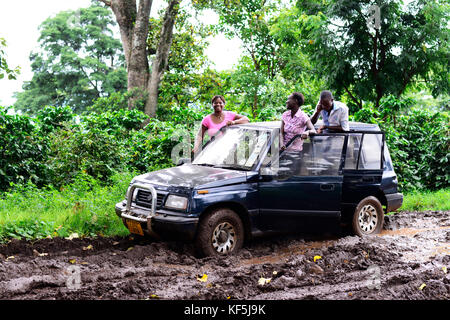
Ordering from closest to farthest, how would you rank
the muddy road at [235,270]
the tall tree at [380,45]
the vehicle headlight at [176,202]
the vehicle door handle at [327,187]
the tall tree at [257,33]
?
the muddy road at [235,270] → the vehicle headlight at [176,202] → the vehicle door handle at [327,187] → the tall tree at [380,45] → the tall tree at [257,33]

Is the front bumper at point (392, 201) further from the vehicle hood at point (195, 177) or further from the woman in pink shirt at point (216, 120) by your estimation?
the vehicle hood at point (195, 177)

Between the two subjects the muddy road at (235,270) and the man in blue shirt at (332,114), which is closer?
the muddy road at (235,270)

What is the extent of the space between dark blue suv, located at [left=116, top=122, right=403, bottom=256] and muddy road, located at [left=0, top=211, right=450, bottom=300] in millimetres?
386

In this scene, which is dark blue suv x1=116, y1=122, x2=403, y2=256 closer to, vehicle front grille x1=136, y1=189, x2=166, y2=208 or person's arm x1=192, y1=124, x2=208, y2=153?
vehicle front grille x1=136, y1=189, x2=166, y2=208

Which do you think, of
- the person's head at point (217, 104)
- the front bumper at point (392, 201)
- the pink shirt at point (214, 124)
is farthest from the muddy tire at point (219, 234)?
the front bumper at point (392, 201)

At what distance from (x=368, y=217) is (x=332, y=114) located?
187 cm

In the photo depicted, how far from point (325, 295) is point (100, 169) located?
8.02 meters

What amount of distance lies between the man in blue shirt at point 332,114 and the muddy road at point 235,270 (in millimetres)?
1799

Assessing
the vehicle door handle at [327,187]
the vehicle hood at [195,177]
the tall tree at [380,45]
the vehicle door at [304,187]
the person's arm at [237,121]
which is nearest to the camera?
the vehicle hood at [195,177]

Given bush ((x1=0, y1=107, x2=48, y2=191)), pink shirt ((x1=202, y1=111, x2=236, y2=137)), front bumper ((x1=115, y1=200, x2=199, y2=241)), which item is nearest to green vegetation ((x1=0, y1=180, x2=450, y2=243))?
bush ((x1=0, y1=107, x2=48, y2=191))

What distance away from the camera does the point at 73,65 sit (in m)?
38.0

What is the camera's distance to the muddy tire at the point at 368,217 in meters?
8.95

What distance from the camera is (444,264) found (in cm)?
718
